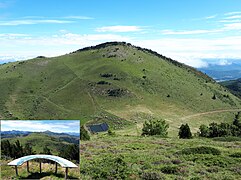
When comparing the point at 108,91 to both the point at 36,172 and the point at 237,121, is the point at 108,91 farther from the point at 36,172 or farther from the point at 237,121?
the point at 36,172

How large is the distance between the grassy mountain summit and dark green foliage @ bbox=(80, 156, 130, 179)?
83449 millimetres

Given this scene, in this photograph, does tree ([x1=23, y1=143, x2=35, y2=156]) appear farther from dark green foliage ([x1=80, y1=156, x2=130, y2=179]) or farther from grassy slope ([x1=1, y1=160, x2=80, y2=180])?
dark green foliage ([x1=80, y1=156, x2=130, y2=179])

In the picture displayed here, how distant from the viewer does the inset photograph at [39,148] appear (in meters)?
11.3

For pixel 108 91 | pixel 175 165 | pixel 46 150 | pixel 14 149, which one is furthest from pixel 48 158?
pixel 108 91

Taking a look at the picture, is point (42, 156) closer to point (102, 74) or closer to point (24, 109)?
point (24, 109)

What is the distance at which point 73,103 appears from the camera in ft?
417

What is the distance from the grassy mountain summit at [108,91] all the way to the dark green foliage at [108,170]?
83449mm

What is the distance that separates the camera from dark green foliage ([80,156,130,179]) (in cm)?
1671

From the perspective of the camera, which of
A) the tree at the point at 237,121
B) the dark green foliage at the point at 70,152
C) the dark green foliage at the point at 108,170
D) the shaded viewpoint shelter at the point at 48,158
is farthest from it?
the tree at the point at 237,121

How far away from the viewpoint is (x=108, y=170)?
57.2ft

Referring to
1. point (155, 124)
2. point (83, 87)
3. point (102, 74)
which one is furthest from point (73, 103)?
point (155, 124)

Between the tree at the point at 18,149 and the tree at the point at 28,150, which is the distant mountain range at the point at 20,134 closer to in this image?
the tree at the point at 18,149

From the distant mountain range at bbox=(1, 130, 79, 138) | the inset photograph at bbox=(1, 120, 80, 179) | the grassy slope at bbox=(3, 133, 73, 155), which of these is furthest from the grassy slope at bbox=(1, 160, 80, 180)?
the distant mountain range at bbox=(1, 130, 79, 138)

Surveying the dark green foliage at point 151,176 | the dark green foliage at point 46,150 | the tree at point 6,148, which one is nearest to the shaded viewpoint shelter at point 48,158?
the dark green foliage at point 46,150
